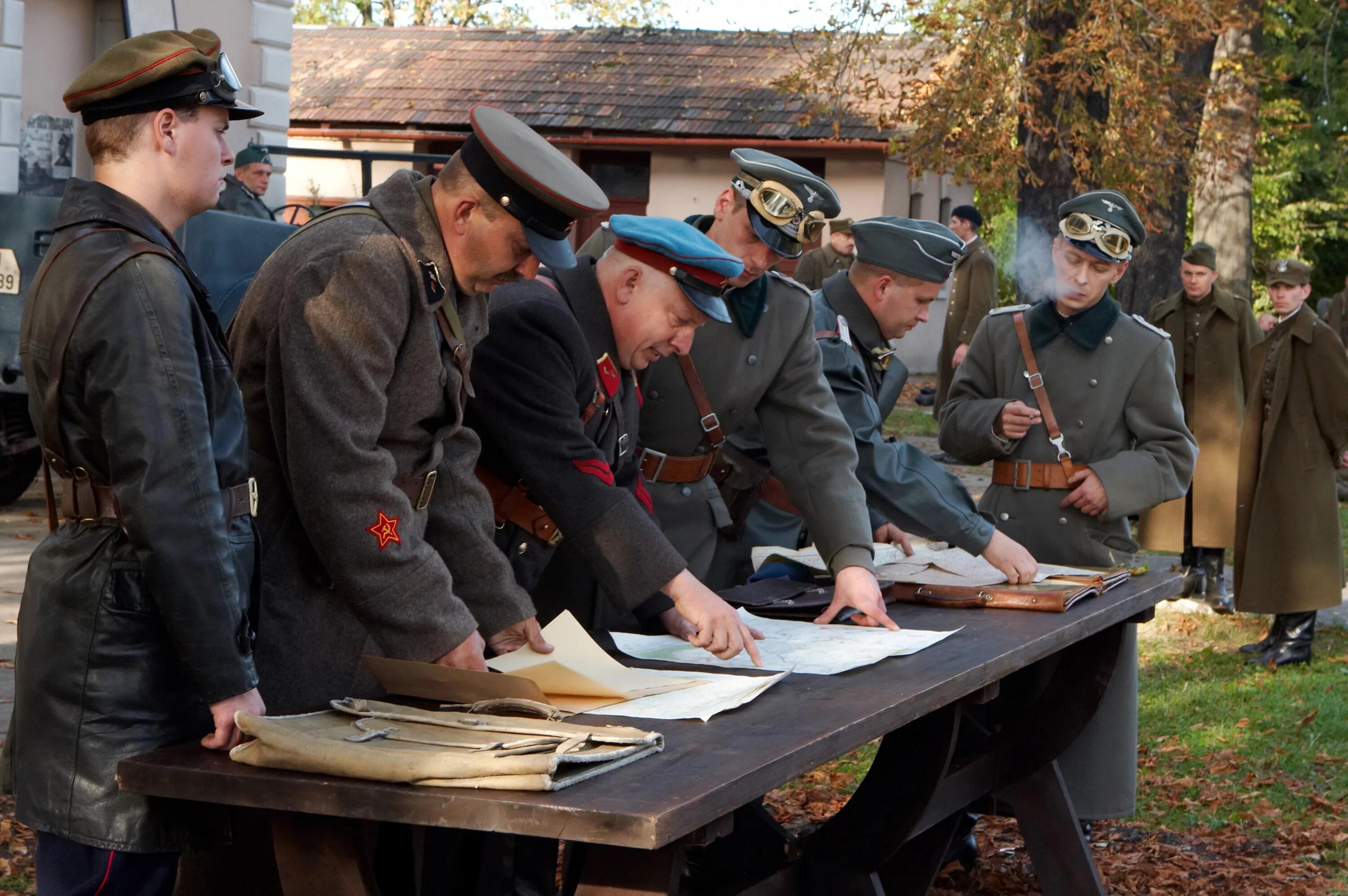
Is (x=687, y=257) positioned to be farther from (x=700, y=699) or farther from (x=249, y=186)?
(x=249, y=186)

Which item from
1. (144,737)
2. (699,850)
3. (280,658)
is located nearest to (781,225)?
(699,850)

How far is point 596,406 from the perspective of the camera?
3.29 metres

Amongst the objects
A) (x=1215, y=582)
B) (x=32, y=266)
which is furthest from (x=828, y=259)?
(x=32, y=266)

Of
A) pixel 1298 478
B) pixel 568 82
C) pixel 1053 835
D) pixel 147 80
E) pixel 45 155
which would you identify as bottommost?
pixel 1053 835

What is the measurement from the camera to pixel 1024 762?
4.40 m

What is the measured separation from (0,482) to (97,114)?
27.4 feet

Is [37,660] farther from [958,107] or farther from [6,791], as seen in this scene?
[958,107]

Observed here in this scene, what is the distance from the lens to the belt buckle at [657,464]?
412 centimetres

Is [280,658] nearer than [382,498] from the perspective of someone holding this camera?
No

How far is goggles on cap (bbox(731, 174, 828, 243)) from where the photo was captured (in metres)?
4.03

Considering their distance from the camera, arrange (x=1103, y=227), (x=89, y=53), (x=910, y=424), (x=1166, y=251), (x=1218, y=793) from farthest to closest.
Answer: (x=910, y=424) < (x=1166, y=251) < (x=89, y=53) < (x=1218, y=793) < (x=1103, y=227)

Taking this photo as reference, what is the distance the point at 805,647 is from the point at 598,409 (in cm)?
64

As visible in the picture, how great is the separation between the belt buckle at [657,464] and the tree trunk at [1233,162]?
398 inches

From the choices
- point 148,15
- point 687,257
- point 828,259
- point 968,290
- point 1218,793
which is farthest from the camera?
point 968,290
